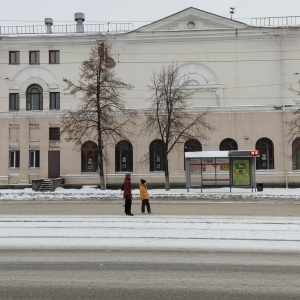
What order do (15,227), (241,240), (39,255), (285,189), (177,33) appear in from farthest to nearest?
1. (177,33)
2. (285,189)
3. (15,227)
4. (241,240)
5. (39,255)

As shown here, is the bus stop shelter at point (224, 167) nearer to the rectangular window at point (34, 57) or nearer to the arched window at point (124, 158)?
the arched window at point (124, 158)

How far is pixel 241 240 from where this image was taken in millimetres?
11703

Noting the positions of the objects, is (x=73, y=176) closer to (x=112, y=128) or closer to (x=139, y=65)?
A: (x=112, y=128)

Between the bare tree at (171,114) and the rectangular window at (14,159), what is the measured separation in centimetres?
1100

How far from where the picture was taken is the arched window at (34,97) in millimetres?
37219

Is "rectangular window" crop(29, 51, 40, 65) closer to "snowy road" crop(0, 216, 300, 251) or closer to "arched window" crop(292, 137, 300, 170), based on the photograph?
"arched window" crop(292, 137, 300, 170)

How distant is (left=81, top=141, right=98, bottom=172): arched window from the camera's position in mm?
36553

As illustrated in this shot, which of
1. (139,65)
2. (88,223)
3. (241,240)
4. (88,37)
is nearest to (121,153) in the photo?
(139,65)

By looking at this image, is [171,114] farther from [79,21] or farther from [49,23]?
[49,23]

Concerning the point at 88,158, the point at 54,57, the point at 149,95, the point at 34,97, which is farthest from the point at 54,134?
the point at 149,95

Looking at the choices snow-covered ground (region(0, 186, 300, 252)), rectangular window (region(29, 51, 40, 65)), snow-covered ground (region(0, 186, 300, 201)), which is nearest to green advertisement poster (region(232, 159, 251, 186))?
snow-covered ground (region(0, 186, 300, 201))

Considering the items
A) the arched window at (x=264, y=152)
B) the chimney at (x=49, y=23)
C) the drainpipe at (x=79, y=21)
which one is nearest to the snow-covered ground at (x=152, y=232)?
the arched window at (x=264, y=152)

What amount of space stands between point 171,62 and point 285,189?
44.6ft

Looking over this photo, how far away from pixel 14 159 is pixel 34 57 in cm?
883
